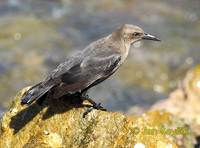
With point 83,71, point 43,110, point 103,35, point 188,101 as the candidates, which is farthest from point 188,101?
point 103,35

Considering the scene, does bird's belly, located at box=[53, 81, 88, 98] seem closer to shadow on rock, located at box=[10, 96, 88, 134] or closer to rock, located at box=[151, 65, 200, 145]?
shadow on rock, located at box=[10, 96, 88, 134]

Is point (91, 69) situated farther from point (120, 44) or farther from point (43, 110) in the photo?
point (43, 110)

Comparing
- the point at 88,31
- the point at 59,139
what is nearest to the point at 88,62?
the point at 59,139

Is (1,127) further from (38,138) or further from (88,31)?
(88,31)

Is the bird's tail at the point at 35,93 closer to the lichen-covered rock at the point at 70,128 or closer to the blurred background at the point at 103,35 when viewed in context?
the lichen-covered rock at the point at 70,128

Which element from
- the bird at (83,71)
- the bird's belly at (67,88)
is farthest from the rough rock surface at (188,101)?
the bird's belly at (67,88)

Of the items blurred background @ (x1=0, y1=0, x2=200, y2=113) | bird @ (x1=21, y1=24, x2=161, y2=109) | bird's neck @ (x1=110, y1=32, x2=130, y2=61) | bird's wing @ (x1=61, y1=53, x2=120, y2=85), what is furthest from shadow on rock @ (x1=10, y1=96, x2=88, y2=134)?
blurred background @ (x1=0, y1=0, x2=200, y2=113)
